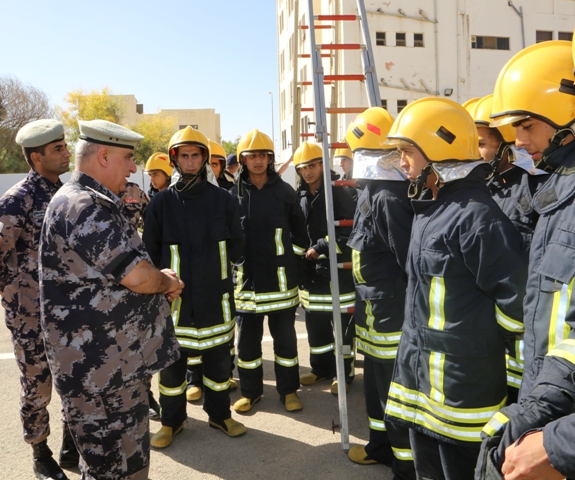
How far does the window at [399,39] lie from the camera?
26934mm

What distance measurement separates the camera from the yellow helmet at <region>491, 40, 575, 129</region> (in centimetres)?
199

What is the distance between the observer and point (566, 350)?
1.44 meters

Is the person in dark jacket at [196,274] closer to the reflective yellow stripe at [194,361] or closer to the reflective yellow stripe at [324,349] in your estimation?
the reflective yellow stripe at [194,361]

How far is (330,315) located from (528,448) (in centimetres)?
368

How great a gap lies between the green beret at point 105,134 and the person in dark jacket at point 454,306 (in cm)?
144

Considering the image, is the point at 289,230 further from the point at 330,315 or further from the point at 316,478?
the point at 316,478

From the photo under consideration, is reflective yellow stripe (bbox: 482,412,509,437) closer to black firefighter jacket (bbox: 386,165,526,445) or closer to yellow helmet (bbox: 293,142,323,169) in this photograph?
black firefighter jacket (bbox: 386,165,526,445)

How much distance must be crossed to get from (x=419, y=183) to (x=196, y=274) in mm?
1952

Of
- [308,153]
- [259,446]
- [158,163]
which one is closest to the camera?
[259,446]

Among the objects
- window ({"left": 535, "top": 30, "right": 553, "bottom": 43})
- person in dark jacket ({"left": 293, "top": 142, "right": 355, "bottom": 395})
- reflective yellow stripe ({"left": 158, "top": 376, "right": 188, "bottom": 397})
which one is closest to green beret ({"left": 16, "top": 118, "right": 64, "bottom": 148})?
reflective yellow stripe ({"left": 158, "top": 376, "right": 188, "bottom": 397})

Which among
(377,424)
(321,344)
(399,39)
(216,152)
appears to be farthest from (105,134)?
(399,39)

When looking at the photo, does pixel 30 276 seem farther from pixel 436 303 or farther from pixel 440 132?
pixel 440 132

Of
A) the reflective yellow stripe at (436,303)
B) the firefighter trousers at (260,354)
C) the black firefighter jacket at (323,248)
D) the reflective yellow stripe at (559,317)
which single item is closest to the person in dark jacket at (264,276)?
the firefighter trousers at (260,354)

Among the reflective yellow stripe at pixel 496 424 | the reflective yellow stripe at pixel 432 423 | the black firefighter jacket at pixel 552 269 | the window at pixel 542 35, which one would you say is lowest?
the reflective yellow stripe at pixel 432 423
